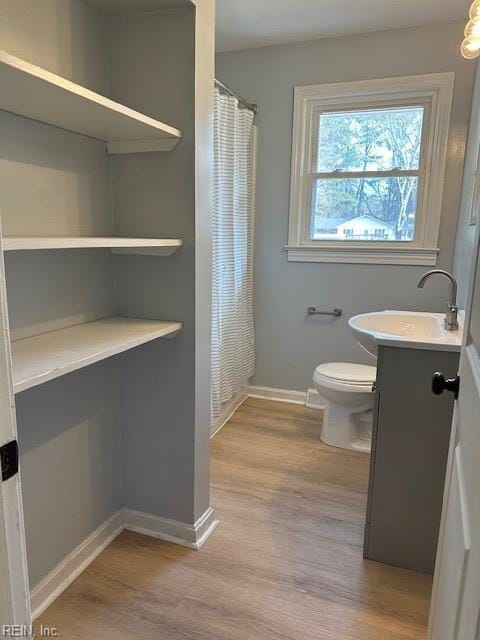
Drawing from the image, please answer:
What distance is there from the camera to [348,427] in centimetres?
256

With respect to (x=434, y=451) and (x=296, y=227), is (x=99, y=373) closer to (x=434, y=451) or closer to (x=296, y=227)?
(x=434, y=451)

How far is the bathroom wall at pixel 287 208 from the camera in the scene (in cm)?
258

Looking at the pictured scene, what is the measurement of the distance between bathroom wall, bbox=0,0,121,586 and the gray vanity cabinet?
1.06m

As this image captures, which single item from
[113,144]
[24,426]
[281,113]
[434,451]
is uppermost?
[281,113]

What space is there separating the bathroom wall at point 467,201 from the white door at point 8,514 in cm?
194

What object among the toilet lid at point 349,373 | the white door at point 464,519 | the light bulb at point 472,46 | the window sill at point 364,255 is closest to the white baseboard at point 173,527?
the white door at point 464,519

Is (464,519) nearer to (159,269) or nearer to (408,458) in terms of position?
(408,458)

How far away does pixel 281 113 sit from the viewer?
9.64 ft

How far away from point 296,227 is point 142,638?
245 cm

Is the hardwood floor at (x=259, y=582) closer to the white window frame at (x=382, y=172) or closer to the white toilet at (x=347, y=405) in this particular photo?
the white toilet at (x=347, y=405)

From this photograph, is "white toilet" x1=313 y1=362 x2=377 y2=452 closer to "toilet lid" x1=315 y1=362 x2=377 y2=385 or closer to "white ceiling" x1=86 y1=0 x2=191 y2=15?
"toilet lid" x1=315 y1=362 x2=377 y2=385

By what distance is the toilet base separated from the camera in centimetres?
255

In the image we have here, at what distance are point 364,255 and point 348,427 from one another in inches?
44.5

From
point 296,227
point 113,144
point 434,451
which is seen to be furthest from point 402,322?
point 113,144
